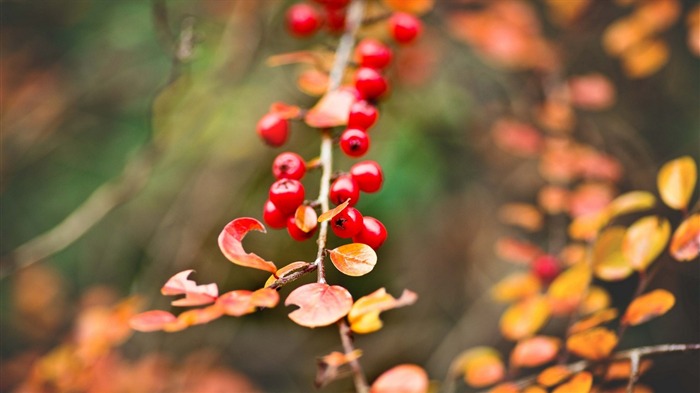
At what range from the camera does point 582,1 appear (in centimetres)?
202

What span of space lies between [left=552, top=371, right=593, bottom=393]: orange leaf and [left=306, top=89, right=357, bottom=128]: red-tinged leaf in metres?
0.54

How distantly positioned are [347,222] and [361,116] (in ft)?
0.72

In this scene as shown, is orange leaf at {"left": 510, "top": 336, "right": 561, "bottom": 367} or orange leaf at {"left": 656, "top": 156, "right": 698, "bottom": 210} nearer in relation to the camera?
orange leaf at {"left": 656, "top": 156, "right": 698, "bottom": 210}

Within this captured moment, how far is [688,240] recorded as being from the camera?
0.89 meters

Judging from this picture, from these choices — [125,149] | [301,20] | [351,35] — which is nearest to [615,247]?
[351,35]

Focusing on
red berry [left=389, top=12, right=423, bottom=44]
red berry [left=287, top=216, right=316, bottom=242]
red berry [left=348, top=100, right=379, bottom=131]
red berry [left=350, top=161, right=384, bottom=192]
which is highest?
red berry [left=389, top=12, right=423, bottom=44]

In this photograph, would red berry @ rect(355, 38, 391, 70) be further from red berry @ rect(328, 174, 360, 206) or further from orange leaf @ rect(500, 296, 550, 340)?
orange leaf @ rect(500, 296, 550, 340)

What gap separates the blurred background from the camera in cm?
193

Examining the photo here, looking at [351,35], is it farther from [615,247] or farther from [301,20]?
[615,247]

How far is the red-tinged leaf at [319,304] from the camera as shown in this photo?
25.9 inches

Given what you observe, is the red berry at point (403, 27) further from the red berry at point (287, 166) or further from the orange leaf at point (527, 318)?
the orange leaf at point (527, 318)

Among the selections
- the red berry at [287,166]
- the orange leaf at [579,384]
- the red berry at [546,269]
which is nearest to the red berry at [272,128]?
the red berry at [287,166]

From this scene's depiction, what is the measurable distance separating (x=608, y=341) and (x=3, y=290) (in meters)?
2.42

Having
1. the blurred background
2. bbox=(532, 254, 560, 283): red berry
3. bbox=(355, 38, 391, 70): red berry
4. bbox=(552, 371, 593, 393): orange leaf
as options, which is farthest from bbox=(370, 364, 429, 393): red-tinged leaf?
the blurred background
